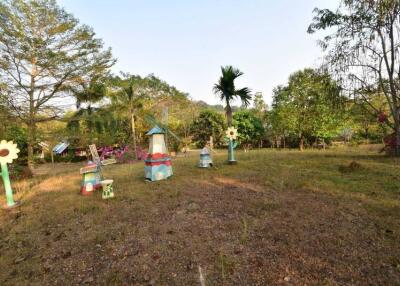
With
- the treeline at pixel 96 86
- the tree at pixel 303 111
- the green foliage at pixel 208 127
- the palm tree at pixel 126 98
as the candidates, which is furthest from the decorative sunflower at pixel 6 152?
the green foliage at pixel 208 127

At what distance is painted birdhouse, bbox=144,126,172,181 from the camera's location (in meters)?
7.29

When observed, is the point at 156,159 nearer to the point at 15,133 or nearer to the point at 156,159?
the point at 156,159

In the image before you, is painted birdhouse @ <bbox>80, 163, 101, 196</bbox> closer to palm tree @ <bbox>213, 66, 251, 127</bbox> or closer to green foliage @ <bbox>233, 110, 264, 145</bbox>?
palm tree @ <bbox>213, 66, 251, 127</bbox>

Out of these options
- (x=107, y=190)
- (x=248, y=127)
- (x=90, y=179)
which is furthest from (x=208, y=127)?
(x=107, y=190)

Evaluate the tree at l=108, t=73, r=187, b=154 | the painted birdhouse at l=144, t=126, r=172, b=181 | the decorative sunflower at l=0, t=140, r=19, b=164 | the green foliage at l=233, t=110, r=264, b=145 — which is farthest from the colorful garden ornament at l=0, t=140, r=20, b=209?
the green foliage at l=233, t=110, r=264, b=145

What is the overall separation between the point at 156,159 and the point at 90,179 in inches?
80.8

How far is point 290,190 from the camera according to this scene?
5539mm

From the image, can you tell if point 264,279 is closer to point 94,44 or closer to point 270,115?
point 94,44

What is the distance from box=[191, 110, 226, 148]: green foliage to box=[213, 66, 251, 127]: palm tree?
1831cm

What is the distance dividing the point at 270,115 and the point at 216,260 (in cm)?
2281

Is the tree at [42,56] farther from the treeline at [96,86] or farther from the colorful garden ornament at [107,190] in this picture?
the colorful garden ornament at [107,190]

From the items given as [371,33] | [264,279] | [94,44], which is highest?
[94,44]

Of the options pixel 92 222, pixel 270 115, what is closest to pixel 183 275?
pixel 92 222

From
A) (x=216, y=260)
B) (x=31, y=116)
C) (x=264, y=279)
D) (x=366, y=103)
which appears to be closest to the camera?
(x=264, y=279)
